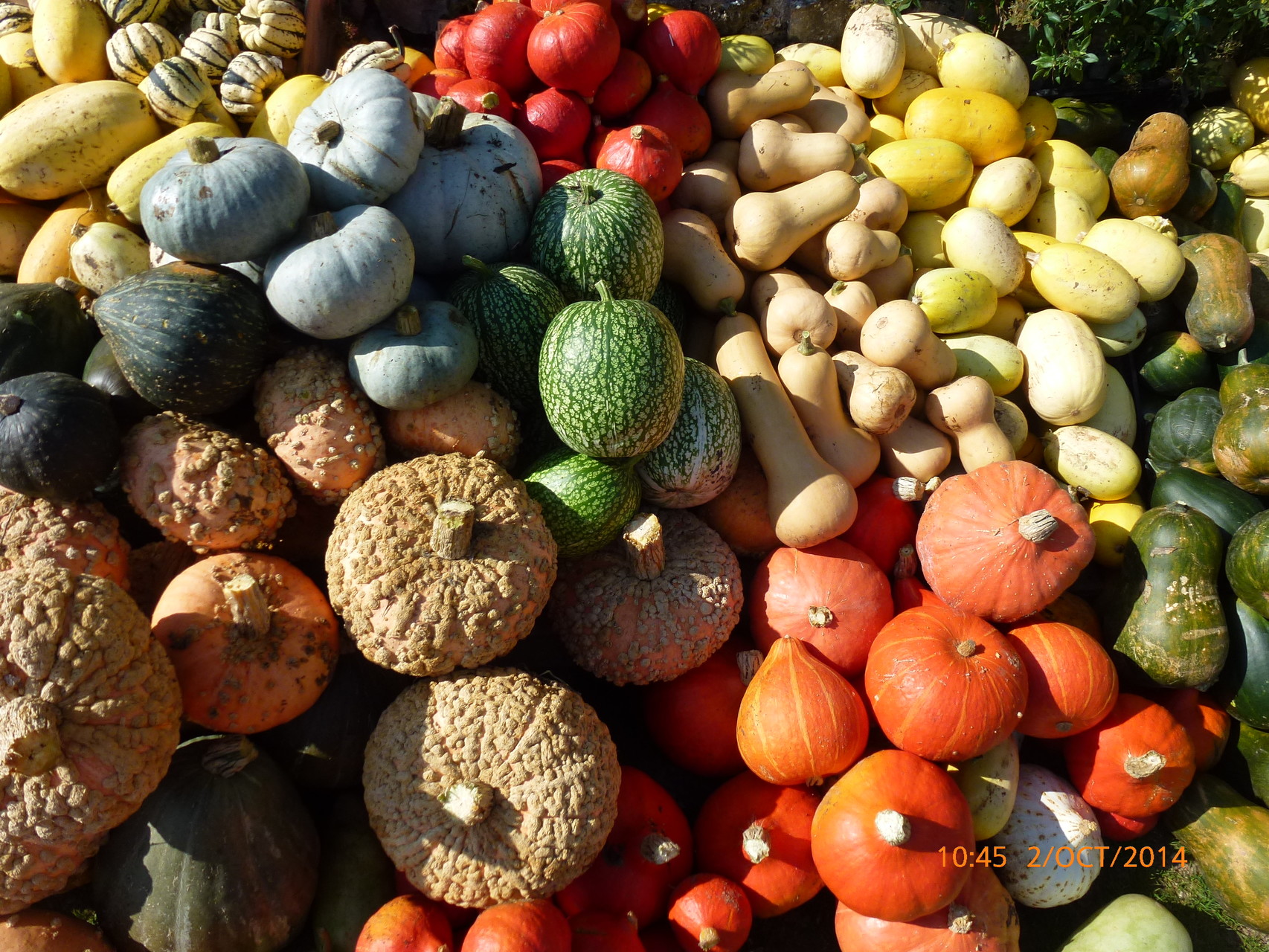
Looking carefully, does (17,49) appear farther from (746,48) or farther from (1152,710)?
(1152,710)

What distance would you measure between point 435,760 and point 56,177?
9.30ft

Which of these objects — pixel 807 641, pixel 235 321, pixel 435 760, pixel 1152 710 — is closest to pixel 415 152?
pixel 235 321

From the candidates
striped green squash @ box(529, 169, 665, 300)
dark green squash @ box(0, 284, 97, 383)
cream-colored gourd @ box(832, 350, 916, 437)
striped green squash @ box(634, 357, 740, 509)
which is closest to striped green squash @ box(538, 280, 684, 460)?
striped green squash @ box(634, 357, 740, 509)

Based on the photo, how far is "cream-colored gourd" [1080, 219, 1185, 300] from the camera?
149 inches

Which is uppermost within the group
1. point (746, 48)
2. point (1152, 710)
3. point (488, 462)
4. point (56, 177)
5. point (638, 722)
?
point (746, 48)

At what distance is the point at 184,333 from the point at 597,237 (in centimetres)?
141

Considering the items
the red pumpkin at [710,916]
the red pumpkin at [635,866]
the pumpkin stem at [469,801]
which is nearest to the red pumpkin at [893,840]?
the red pumpkin at [710,916]

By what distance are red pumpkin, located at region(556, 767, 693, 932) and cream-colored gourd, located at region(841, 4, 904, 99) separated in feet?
12.1

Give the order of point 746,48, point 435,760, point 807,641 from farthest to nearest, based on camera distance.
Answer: point 746,48
point 807,641
point 435,760

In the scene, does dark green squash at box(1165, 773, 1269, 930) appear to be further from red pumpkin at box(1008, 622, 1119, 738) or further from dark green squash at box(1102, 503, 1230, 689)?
red pumpkin at box(1008, 622, 1119, 738)

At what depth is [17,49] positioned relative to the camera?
3.42 meters

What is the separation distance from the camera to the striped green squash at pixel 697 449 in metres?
2.81

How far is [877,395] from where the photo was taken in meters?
3.02

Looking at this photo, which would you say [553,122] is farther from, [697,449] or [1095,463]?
[1095,463]
